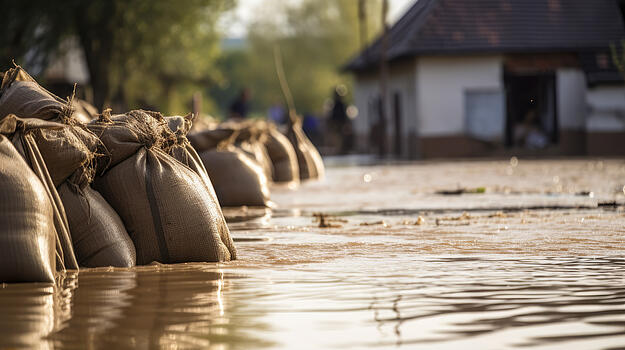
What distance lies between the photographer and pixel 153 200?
652 centimetres

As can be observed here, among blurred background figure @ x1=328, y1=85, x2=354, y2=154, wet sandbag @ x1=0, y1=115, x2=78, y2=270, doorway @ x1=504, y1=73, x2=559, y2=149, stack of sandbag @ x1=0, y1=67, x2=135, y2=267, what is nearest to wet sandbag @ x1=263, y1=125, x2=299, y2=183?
stack of sandbag @ x1=0, y1=67, x2=135, y2=267

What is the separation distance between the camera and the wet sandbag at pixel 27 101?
20.8 feet

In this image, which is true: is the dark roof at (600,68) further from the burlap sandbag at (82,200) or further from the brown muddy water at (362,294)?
the burlap sandbag at (82,200)

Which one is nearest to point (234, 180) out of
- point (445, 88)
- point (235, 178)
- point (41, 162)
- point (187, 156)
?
point (235, 178)

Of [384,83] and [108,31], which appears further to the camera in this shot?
[384,83]

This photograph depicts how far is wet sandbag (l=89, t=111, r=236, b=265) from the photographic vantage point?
6512mm

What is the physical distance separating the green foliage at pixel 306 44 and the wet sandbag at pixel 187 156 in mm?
63565

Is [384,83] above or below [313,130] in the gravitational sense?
above

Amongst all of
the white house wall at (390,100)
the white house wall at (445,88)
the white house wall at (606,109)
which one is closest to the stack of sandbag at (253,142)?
the white house wall at (445,88)

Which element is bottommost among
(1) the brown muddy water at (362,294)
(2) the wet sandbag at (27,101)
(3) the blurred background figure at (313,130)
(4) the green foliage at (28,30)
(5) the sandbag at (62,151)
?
(3) the blurred background figure at (313,130)

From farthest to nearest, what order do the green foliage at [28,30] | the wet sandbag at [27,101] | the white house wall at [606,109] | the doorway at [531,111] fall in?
1. the doorway at [531,111]
2. the white house wall at [606,109]
3. the green foliage at [28,30]
4. the wet sandbag at [27,101]

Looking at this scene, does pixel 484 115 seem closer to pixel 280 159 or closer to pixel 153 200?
pixel 280 159

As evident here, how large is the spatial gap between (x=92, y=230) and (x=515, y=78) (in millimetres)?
28304

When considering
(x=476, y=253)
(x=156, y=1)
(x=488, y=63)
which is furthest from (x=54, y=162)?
(x=488, y=63)
